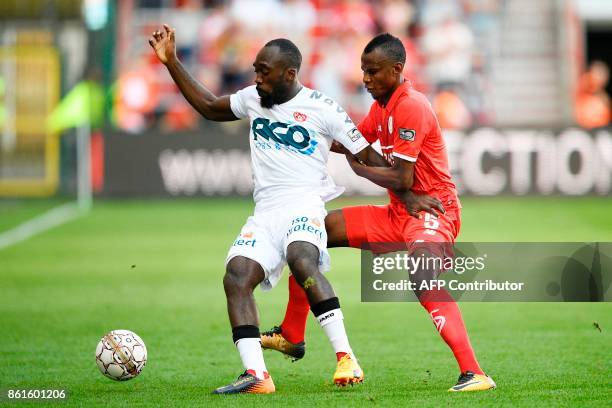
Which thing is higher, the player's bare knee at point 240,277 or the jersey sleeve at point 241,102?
the jersey sleeve at point 241,102

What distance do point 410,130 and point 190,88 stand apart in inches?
61.5

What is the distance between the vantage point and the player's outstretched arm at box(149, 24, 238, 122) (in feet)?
26.5

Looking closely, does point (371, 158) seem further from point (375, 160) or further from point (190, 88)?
point (190, 88)

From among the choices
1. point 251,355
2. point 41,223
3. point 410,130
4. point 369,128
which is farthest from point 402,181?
point 41,223

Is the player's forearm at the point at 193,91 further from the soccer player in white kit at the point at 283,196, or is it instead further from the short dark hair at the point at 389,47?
the short dark hair at the point at 389,47

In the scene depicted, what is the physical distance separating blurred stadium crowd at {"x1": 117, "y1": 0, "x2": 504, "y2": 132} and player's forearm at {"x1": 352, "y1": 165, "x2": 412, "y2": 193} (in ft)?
52.3

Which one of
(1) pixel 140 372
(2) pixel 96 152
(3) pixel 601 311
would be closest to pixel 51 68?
(2) pixel 96 152

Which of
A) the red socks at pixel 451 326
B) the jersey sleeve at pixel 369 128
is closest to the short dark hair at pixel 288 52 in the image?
the jersey sleeve at pixel 369 128

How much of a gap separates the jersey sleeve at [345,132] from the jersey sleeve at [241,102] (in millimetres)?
579

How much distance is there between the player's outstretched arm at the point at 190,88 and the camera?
806 cm

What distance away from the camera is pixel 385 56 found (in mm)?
7742

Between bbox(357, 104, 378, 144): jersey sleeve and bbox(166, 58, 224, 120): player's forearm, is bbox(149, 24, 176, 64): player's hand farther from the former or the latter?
bbox(357, 104, 378, 144): jersey sleeve

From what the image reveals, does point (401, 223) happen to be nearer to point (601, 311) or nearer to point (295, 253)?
point (295, 253)

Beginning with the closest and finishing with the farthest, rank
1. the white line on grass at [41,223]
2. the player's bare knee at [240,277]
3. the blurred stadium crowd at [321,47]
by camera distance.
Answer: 1. the player's bare knee at [240,277]
2. the white line on grass at [41,223]
3. the blurred stadium crowd at [321,47]
